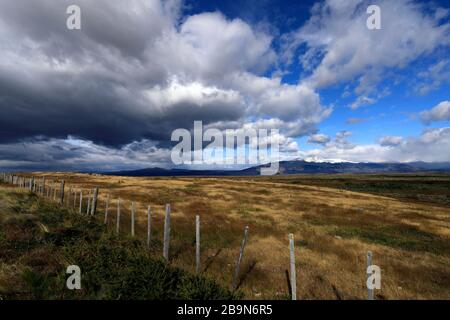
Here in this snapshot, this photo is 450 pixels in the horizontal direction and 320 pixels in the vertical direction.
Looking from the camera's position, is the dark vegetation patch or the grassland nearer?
the grassland

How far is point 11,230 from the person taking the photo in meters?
15.4

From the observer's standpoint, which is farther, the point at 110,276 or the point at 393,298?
Result: the point at 393,298

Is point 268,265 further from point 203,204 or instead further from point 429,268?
point 203,204

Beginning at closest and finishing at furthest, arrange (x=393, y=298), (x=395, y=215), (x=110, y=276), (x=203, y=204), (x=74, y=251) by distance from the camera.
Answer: (x=110, y=276), (x=393, y=298), (x=74, y=251), (x=395, y=215), (x=203, y=204)

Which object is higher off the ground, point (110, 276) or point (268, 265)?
point (110, 276)

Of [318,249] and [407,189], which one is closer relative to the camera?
[318,249]

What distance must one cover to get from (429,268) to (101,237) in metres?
19.8

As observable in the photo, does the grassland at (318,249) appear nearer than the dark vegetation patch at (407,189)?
Yes

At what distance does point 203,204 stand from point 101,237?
21.1 metres

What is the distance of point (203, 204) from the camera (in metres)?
36.9

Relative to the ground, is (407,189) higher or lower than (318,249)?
lower
